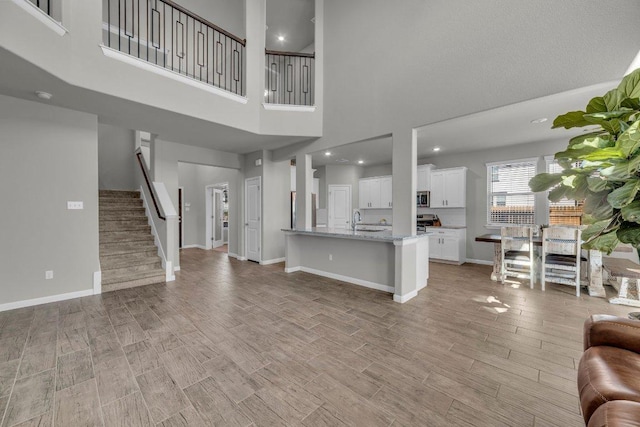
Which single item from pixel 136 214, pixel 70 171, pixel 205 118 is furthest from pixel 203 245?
pixel 205 118

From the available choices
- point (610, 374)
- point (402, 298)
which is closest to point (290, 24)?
Answer: point (402, 298)

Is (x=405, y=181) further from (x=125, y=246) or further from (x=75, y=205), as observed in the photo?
(x=125, y=246)

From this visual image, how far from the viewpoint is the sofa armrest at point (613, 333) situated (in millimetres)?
1423

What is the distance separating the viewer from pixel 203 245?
28.3ft

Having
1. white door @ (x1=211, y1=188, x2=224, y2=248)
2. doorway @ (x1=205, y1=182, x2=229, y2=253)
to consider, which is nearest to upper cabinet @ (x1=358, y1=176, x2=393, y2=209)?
doorway @ (x1=205, y1=182, x2=229, y2=253)

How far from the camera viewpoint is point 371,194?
8047 mm

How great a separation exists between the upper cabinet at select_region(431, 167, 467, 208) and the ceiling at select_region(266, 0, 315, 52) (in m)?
4.90

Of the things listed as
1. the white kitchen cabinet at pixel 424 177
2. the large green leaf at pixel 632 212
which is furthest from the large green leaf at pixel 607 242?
the white kitchen cabinet at pixel 424 177

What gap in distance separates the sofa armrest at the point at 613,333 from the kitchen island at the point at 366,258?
7.00 feet

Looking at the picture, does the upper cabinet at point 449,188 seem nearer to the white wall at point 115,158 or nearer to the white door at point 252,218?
the white door at point 252,218

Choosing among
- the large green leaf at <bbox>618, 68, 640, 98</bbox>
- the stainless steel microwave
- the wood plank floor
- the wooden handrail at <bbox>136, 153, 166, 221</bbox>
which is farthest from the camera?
the stainless steel microwave

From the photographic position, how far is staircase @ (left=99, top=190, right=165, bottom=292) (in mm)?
4371

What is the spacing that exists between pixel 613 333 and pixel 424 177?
5.74 metres

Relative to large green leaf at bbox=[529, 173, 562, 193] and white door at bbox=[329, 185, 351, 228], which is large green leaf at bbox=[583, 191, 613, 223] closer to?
large green leaf at bbox=[529, 173, 562, 193]
